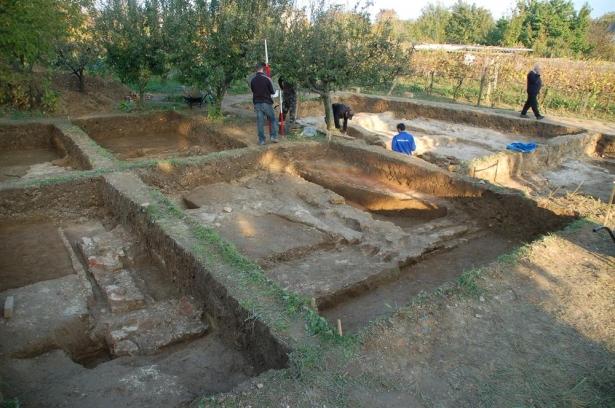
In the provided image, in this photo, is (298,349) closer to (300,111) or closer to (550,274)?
(550,274)

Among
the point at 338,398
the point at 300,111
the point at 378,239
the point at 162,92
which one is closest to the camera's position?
the point at 338,398

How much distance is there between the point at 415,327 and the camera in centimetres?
396

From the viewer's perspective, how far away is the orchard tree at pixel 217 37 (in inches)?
454

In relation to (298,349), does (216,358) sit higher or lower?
lower

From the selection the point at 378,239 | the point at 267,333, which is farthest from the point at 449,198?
the point at 267,333

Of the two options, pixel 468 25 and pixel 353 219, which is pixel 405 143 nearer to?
pixel 353 219

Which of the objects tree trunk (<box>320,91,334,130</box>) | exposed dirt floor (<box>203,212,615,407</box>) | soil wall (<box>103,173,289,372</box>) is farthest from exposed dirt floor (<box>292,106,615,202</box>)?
soil wall (<box>103,173,289,372</box>)

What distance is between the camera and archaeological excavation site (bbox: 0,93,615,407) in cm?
409

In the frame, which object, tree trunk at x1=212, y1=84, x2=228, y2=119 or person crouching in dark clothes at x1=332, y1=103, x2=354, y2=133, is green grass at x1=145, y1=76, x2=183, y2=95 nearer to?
tree trunk at x1=212, y1=84, x2=228, y2=119

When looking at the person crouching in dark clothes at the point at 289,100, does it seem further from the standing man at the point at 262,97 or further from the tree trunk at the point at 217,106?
the standing man at the point at 262,97

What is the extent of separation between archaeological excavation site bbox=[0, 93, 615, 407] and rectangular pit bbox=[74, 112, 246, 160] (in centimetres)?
11

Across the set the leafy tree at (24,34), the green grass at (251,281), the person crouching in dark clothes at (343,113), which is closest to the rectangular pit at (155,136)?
the person crouching in dark clothes at (343,113)

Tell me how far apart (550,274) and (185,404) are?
13.4 ft

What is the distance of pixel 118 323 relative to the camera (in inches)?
186
